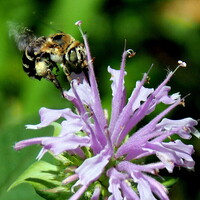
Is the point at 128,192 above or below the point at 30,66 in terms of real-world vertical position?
below

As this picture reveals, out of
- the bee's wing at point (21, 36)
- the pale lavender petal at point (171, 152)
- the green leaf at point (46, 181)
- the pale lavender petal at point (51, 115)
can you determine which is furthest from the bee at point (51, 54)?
the pale lavender petal at point (171, 152)

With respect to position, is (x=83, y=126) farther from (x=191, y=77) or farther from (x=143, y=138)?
(x=191, y=77)

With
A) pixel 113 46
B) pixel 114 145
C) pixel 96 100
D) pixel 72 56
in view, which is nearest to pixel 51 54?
pixel 72 56

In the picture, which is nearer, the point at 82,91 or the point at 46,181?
the point at 46,181

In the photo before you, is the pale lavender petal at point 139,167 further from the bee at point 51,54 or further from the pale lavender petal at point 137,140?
the bee at point 51,54

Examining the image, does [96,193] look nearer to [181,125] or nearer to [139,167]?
[139,167]

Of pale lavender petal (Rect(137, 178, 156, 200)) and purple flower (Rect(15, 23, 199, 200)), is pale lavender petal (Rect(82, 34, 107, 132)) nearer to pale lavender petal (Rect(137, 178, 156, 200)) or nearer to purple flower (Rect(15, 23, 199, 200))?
purple flower (Rect(15, 23, 199, 200))

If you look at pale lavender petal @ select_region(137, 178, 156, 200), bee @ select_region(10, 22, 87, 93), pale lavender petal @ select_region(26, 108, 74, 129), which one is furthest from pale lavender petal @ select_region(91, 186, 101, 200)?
bee @ select_region(10, 22, 87, 93)

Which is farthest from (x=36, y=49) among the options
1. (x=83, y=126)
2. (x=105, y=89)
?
(x=105, y=89)
